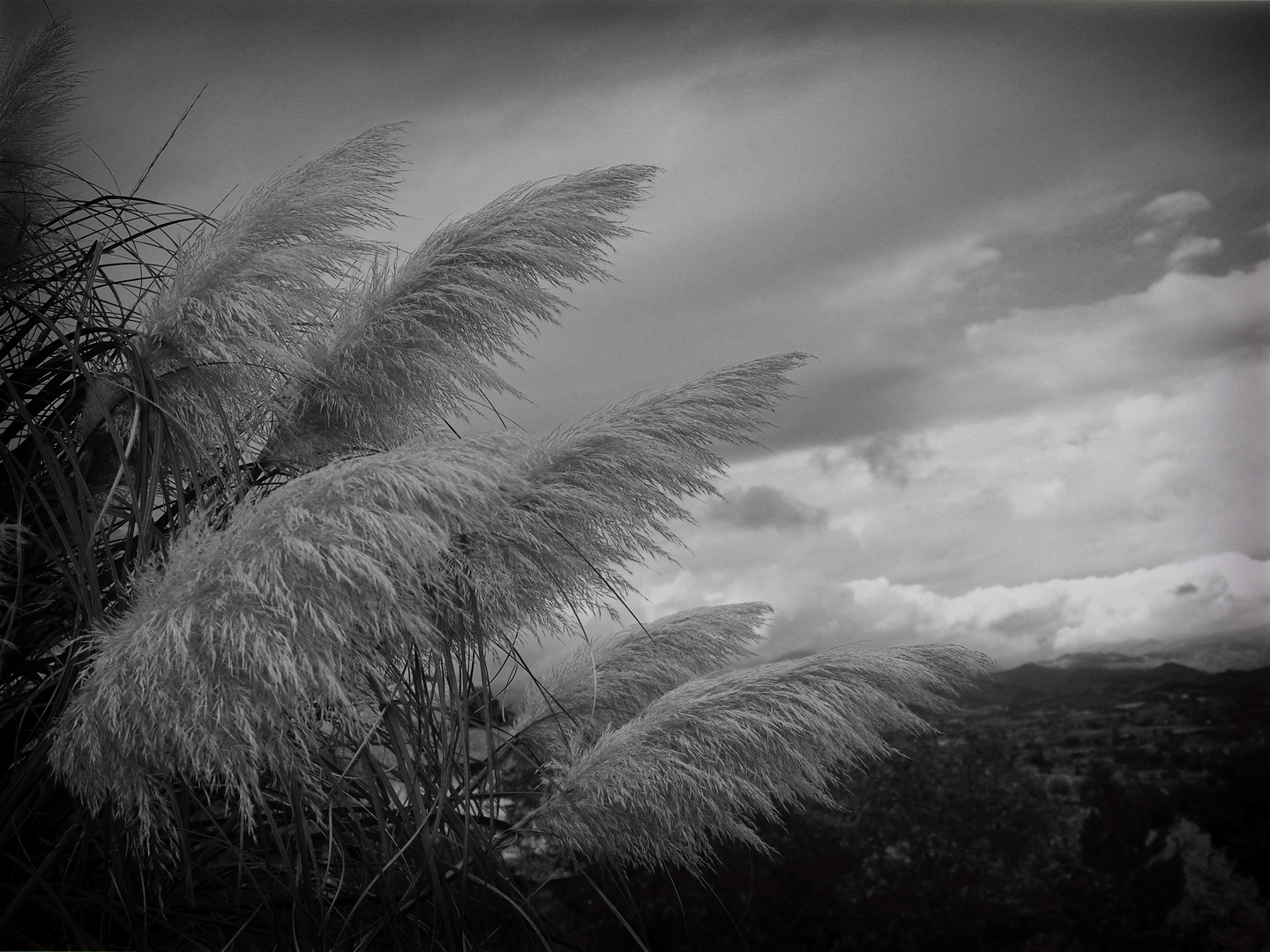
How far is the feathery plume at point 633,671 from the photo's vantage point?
1.97m

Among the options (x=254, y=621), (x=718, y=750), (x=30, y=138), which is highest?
(x=30, y=138)

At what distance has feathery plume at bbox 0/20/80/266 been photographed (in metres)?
1.79

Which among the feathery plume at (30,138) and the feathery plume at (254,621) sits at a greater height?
the feathery plume at (30,138)

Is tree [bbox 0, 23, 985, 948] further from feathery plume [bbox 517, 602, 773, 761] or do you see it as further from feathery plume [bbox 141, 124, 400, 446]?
feathery plume [bbox 517, 602, 773, 761]

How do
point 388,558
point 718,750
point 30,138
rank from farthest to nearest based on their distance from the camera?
point 30,138
point 718,750
point 388,558

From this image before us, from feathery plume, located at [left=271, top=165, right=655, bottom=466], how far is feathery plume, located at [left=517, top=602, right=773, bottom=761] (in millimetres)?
659

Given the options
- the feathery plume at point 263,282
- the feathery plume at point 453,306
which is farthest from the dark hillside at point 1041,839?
the feathery plume at point 263,282

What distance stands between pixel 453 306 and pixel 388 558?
0.51m

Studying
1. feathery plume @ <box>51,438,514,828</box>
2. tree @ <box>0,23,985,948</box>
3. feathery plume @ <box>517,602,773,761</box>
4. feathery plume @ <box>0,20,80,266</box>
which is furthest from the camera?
feathery plume @ <box>517,602,773,761</box>

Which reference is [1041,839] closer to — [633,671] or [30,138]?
[633,671]

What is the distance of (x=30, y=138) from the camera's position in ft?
6.03

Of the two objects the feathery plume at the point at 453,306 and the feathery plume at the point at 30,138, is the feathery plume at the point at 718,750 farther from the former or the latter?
the feathery plume at the point at 30,138

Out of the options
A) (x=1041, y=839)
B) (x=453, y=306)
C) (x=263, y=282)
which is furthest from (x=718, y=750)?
(x=1041, y=839)

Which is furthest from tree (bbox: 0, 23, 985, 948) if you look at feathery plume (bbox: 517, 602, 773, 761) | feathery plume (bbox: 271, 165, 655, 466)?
feathery plume (bbox: 517, 602, 773, 761)
